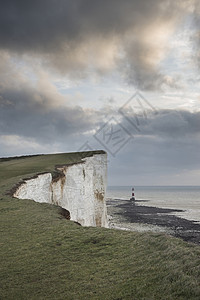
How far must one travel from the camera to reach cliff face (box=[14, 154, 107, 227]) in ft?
70.1

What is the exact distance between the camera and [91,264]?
24.8 feet

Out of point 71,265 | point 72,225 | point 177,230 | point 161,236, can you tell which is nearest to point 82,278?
point 71,265

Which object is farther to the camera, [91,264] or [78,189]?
[78,189]

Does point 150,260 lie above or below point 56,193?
below

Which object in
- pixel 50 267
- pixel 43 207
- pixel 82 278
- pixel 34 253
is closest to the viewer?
pixel 82 278

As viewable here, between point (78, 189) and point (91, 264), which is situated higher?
point (78, 189)

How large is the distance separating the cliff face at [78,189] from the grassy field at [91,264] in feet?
30.0

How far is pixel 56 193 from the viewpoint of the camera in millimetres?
25219

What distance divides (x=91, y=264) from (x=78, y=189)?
72.3 feet

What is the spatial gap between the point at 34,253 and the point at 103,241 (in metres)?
2.25

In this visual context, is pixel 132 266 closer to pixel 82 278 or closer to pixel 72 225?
pixel 82 278

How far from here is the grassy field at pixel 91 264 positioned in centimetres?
566

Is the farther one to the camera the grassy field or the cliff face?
the cliff face

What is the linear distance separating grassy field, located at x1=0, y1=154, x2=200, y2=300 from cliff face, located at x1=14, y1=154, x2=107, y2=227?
360 inches
